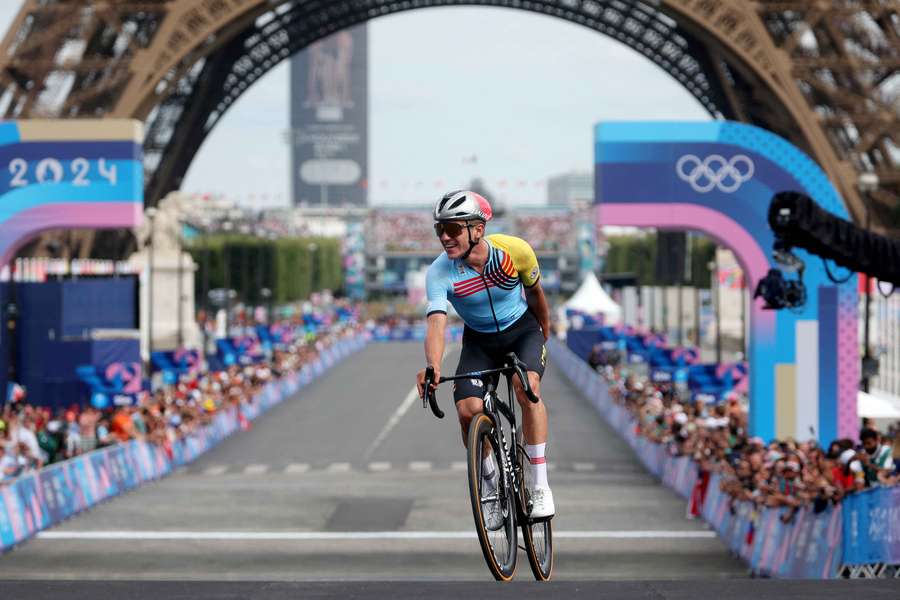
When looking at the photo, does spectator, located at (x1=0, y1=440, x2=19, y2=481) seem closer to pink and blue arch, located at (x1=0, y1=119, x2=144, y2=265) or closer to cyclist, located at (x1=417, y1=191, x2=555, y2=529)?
pink and blue arch, located at (x1=0, y1=119, x2=144, y2=265)

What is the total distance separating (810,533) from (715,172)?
10360 millimetres

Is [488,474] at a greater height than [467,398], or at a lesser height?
lesser

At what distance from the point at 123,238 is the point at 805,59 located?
3397 cm

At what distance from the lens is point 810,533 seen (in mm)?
18266

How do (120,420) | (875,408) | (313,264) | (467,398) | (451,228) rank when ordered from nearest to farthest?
(451,228), (467,398), (875,408), (120,420), (313,264)

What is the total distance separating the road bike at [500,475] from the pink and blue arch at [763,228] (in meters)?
18.1

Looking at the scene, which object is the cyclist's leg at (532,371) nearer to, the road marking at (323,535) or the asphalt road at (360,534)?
the asphalt road at (360,534)

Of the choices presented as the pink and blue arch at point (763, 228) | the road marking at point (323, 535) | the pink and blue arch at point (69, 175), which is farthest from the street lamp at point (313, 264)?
the road marking at point (323, 535)

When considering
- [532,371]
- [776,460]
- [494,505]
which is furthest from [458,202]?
[776,460]

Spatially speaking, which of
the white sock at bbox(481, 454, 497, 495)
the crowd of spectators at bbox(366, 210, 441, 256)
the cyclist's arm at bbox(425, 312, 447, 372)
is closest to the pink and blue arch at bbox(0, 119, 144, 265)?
the white sock at bbox(481, 454, 497, 495)

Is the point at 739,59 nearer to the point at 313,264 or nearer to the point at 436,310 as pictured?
the point at 436,310

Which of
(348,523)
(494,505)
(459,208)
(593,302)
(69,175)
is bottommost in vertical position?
(348,523)

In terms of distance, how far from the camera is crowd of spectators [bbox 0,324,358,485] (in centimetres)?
2692

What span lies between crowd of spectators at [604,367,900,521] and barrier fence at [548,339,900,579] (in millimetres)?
183
